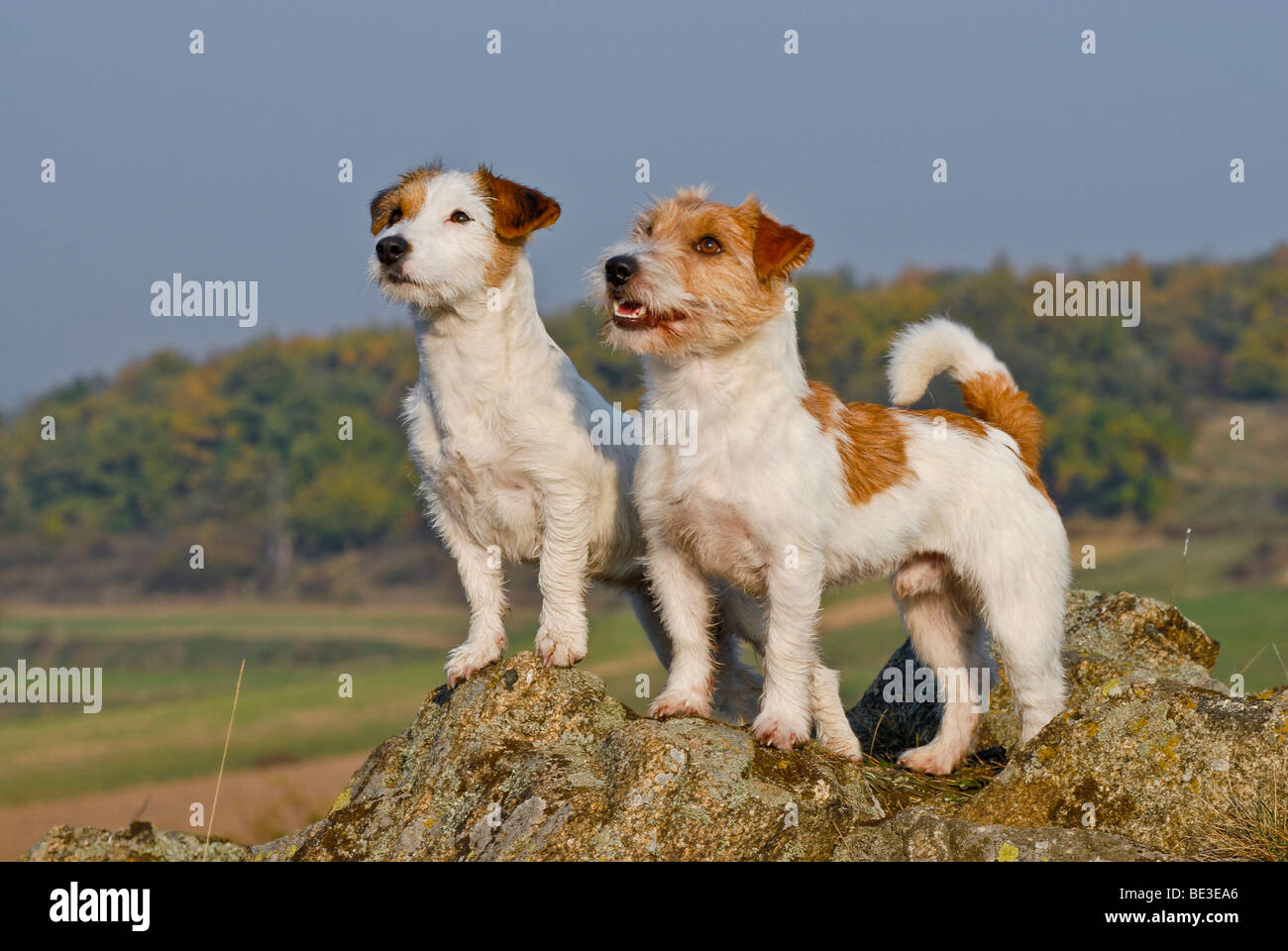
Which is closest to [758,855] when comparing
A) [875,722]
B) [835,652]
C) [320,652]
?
[835,652]

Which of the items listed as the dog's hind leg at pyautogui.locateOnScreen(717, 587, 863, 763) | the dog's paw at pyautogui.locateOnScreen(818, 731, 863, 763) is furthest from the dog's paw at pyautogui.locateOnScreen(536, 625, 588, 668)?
the dog's paw at pyautogui.locateOnScreen(818, 731, 863, 763)

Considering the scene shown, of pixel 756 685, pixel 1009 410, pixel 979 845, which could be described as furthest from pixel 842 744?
pixel 1009 410

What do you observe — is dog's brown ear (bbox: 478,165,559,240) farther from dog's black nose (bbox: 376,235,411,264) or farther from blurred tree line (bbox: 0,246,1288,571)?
blurred tree line (bbox: 0,246,1288,571)

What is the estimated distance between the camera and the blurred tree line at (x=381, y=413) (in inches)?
2589

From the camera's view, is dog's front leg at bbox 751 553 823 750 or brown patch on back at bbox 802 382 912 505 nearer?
dog's front leg at bbox 751 553 823 750

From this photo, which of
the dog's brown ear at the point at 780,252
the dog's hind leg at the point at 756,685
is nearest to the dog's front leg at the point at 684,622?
the dog's hind leg at the point at 756,685

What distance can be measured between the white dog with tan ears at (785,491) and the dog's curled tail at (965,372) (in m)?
0.18

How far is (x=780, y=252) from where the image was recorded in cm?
701

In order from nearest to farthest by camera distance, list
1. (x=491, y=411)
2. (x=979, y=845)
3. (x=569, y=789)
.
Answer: (x=979, y=845) < (x=569, y=789) < (x=491, y=411)

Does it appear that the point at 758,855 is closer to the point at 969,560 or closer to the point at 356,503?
the point at 969,560

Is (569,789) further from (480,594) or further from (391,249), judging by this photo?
(391,249)

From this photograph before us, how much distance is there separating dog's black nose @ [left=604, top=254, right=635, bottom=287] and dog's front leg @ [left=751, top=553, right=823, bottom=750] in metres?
1.73

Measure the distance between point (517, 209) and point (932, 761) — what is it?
14.0ft

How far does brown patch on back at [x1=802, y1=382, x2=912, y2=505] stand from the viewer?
291 inches
